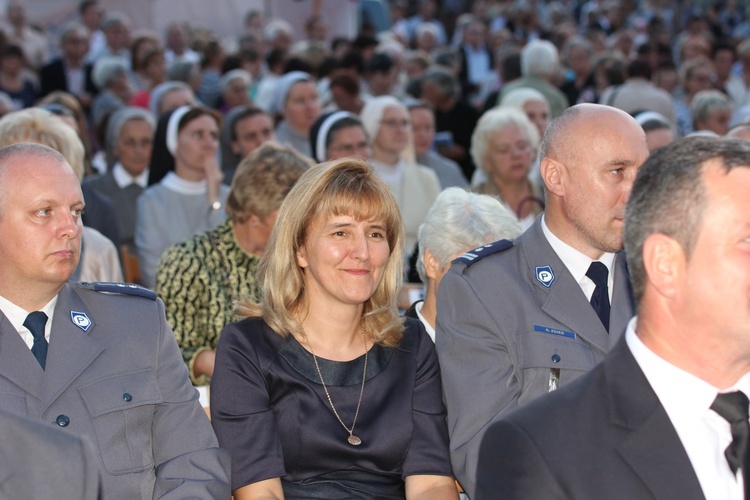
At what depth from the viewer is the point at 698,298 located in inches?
78.3

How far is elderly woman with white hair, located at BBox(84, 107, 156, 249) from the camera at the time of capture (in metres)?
6.83

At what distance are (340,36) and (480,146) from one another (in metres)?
6.62

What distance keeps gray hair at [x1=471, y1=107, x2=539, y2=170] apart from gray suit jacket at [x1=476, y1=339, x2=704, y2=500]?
474 cm

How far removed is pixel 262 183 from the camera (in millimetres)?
4508

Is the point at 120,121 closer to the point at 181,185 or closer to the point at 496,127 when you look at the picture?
the point at 181,185

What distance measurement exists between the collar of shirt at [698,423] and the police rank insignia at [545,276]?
1144 millimetres

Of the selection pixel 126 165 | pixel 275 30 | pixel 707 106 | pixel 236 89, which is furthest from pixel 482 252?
pixel 275 30

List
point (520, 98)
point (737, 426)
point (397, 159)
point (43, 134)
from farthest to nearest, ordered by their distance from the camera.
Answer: point (520, 98) < point (397, 159) < point (43, 134) < point (737, 426)

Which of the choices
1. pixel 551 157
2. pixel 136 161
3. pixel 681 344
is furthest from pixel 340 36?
pixel 681 344

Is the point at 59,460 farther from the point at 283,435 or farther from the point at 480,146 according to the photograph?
the point at 480,146

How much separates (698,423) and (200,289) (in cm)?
276

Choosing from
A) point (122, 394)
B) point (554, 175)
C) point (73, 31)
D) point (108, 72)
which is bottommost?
point (122, 394)

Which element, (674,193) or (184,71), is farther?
(184,71)

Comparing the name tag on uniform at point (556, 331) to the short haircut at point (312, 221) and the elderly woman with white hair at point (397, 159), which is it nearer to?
the short haircut at point (312, 221)
